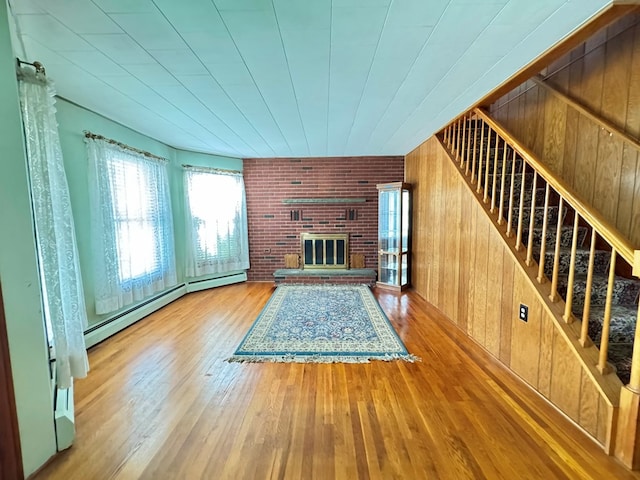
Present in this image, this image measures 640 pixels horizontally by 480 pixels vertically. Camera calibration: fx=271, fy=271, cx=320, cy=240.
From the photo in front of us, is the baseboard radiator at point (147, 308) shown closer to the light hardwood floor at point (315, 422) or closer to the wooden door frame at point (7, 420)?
the light hardwood floor at point (315, 422)

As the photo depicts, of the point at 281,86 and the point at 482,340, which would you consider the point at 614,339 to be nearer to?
the point at 482,340

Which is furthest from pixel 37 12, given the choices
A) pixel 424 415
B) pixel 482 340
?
pixel 482 340

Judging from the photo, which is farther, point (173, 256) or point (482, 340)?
point (173, 256)

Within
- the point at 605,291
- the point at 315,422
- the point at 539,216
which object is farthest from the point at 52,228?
the point at 539,216

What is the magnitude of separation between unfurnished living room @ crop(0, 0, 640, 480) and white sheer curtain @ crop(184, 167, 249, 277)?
→ 596 mm

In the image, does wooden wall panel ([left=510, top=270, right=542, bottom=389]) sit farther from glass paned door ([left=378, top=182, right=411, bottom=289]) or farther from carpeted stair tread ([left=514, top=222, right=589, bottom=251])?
glass paned door ([left=378, top=182, right=411, bottom=289])

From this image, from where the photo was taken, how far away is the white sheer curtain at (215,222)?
4.45 m

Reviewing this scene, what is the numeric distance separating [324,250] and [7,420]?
14.1 feet

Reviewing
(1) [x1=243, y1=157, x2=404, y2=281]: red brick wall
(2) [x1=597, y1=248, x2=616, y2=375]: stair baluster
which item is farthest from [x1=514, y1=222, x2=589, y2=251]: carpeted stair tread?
(1) [x1=243, y1=157, x2=404, y2=281]: red brick wall

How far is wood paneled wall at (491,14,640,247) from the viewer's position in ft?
6.56

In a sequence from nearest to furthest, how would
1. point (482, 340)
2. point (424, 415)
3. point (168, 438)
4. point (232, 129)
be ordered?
1. point (168, 438)
2. point (424, 415)
3. point (482, 340)
4. point (232, 129)

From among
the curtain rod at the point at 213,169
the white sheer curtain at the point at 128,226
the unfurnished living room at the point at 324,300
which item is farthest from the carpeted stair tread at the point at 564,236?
the curtain rod at the point at 213,169

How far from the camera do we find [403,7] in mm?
1348

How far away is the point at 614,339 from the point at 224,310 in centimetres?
376
